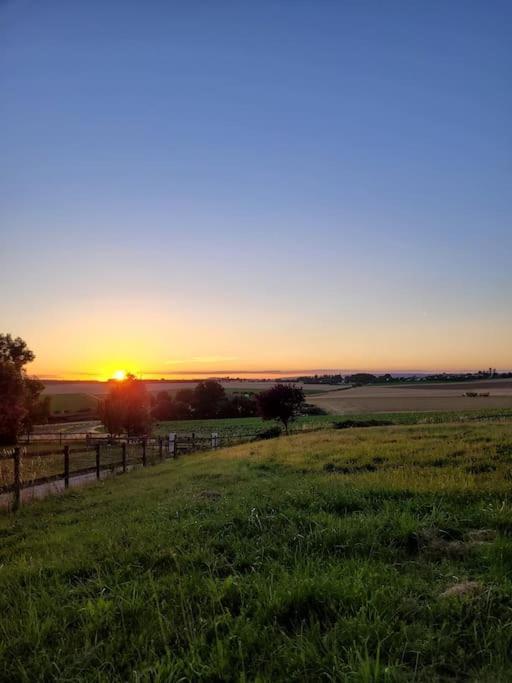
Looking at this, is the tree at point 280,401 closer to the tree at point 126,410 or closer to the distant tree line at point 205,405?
the tree at point 126,410

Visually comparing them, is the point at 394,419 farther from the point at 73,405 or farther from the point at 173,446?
the point at 73,405

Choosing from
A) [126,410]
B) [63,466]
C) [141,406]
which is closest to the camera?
[63,466]

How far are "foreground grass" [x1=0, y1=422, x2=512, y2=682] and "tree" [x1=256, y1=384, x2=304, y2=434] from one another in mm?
33698

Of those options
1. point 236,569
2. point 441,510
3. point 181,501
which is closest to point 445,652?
point 236,569

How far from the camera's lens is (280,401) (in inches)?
1640

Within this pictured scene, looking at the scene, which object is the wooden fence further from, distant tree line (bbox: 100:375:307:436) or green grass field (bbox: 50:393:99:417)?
green grass field (bbox: 50:393:99:417)

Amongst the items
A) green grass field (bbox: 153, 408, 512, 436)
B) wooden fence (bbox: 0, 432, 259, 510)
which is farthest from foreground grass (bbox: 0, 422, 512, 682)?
green grass field (bbox: 153, 408, 512, 436)

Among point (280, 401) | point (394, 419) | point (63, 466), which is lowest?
point (394, 419)

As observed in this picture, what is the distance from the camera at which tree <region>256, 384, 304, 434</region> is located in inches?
1640

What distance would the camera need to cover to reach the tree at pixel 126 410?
5188cm

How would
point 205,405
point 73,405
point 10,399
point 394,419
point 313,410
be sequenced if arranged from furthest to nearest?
1. point 73,405
2. point 205,405
3. point 313,410
4. point 394,419
5. point 10,399

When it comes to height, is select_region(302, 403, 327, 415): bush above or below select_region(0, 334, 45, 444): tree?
below

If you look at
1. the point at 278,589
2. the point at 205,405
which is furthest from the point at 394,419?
the point at 205,405

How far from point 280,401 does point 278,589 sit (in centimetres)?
3782
